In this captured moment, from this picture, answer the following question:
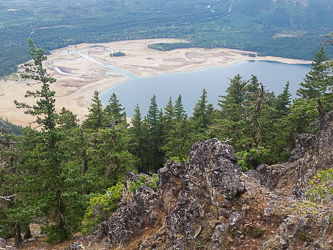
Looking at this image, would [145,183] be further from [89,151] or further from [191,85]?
[191,85]

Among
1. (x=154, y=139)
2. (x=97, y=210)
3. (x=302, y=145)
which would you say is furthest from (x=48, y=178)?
(x=154, y=139)

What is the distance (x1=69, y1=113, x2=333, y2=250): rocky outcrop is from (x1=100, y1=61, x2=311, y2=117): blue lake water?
72.8 metres

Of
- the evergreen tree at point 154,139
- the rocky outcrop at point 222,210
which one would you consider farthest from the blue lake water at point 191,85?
the rocky outcrop at point 222,210

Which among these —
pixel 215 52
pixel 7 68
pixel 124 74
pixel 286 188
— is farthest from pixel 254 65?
pixel 286 188

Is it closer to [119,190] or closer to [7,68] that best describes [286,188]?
[119,190]

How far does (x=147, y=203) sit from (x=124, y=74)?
417ft

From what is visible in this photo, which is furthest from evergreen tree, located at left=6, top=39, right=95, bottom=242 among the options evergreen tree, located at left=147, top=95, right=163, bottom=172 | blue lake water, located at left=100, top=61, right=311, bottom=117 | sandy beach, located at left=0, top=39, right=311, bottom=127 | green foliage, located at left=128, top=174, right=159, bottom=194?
blue lake water, located at left=100, top=61, right=311, bottom=117

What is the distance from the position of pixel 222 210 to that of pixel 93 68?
139622 mm

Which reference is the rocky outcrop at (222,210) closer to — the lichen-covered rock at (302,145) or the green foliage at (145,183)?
the green foliage at (145,183)

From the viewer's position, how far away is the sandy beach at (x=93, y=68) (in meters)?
102

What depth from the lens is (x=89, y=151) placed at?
996 inches

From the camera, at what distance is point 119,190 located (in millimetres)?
20438

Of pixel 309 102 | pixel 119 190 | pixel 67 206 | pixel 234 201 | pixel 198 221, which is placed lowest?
pixel 67 206

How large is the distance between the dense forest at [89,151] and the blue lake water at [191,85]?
54389 mm
